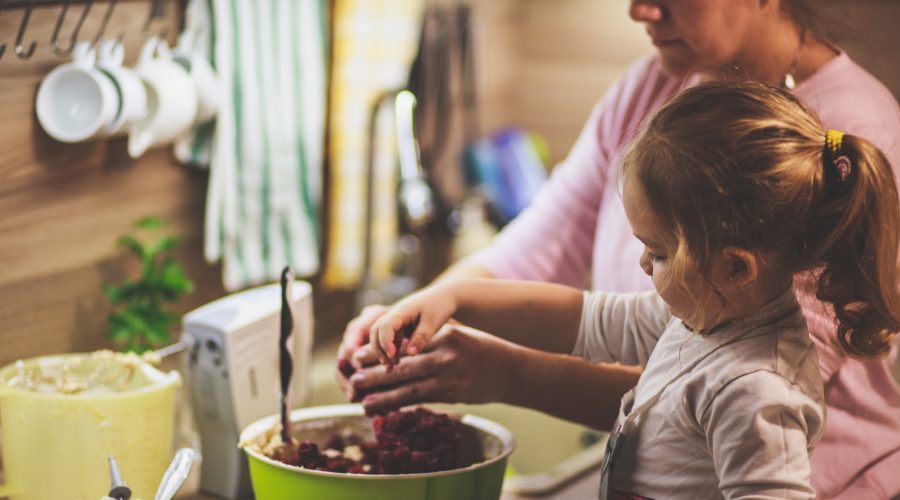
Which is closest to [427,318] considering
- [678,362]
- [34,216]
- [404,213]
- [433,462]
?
[433,462]

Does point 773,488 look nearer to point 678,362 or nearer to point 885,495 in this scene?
point 678,362

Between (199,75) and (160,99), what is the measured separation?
0.47ft

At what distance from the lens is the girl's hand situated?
3.33 ft

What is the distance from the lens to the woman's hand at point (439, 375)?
1181mm

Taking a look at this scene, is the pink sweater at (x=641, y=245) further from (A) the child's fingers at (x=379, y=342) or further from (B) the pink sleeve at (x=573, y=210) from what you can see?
(A) the child's fingers at (x=379, y=342)

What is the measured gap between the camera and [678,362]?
937 mm

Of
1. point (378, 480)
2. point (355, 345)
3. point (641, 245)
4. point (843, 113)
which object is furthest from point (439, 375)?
point (843, 113)

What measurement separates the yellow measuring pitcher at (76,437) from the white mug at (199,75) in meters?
0.66

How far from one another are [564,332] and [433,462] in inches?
8.0

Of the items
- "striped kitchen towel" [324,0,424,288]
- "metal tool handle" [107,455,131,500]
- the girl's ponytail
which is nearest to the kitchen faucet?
"striped kitchen towel" [324,0,424,288]

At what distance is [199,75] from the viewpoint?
1.67 m

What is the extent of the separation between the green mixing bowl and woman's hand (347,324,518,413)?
5 centimetres

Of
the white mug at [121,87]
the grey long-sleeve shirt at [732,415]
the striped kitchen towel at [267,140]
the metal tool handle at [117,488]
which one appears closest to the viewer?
the grey long-sleeve shirt at [732,415]

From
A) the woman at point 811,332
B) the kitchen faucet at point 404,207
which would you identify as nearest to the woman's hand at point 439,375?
the woman at point 811,332
